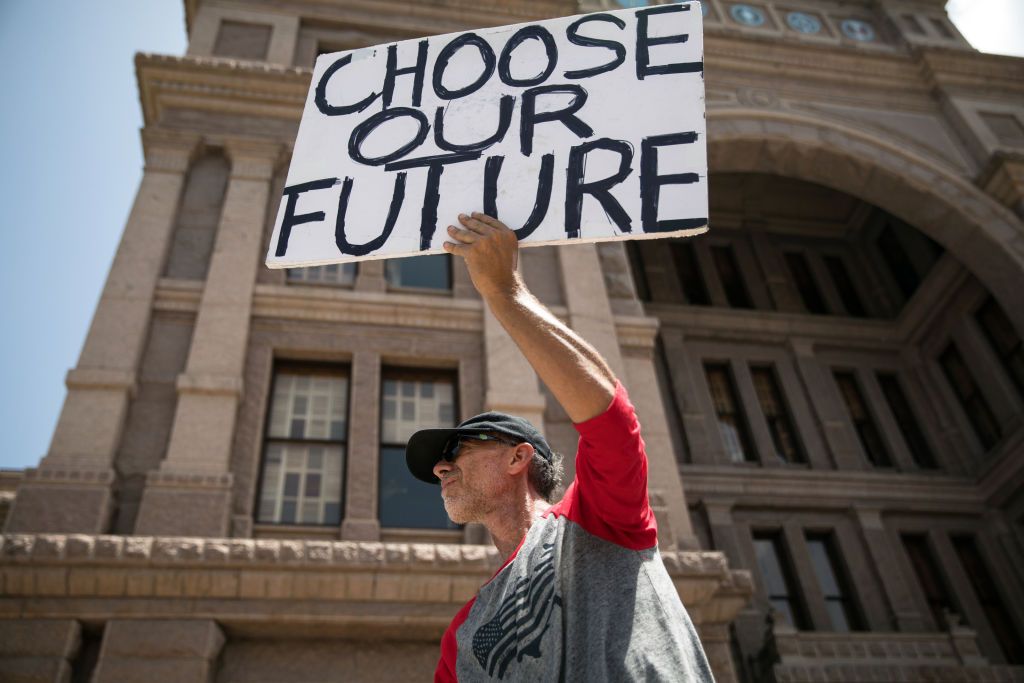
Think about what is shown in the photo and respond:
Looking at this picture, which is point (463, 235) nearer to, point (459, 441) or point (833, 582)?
point (459, 441)

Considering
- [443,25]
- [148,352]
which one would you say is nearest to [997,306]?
[443,25]

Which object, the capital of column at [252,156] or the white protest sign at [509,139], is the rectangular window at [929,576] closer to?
the capital of column at [252,156]

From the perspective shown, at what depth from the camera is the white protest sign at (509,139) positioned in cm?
348

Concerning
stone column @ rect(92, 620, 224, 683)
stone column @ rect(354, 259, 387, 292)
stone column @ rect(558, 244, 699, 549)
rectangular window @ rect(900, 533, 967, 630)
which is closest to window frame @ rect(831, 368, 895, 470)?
rectangular window @ rect(900, 533, 967, 630)

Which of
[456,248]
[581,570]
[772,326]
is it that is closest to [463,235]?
[456,248]

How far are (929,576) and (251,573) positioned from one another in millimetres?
12947

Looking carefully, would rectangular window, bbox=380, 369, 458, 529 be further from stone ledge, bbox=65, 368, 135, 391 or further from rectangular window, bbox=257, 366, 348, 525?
stone ledge, bbox=65, 368, 135, 391

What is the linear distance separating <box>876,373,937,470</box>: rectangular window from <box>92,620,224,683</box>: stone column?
14968 mm

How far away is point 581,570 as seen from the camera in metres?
2.61

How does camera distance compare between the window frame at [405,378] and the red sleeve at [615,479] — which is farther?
the window frame at [405,378]

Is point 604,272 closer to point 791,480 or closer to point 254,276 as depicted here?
point 254,276

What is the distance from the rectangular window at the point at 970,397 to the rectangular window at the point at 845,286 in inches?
91.2

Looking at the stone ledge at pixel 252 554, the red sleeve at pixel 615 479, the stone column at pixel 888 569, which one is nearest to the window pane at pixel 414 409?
the stone ledge at pixel 252 554

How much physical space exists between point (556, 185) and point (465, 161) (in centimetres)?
45
